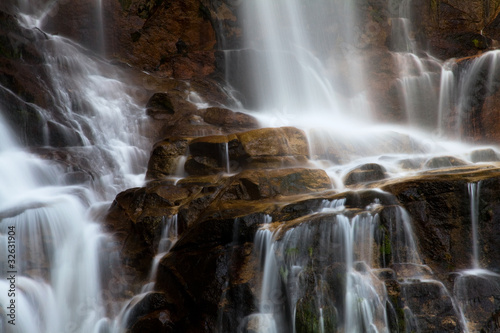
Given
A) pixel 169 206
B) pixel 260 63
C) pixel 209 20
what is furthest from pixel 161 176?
pixel 209 20

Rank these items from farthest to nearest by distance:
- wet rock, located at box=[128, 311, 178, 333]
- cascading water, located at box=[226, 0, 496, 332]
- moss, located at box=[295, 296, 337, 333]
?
wet rock, located at box=[128, 311, 178, 333] → cascading water, located at box=[226, 0, 496, 332] → moss, located at box=[295, 296, 337, 333]

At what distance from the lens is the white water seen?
268 inches

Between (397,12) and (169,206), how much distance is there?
49.9 feet

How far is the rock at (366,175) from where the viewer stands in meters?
8.77

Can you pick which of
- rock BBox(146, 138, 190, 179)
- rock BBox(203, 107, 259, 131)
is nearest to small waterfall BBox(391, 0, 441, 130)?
rock BBox(203, 107, 259, 131)

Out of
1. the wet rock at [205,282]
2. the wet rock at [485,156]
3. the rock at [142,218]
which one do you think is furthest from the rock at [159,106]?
the wet rock at [485,156]

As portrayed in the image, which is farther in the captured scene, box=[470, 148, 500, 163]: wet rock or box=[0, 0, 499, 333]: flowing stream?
box=[470, 148, 500, 163]: wet rock

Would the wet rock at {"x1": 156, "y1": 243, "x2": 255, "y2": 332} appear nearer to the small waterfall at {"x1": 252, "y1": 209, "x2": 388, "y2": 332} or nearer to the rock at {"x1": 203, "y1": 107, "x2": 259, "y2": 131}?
the small waterfall at {"x1": 252, "y1": 209, "x2": 388, "y2": 332}

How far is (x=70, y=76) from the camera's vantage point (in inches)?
532

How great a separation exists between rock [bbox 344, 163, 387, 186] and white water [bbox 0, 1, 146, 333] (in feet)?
17.9

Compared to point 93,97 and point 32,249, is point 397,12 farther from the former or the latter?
point 32,249

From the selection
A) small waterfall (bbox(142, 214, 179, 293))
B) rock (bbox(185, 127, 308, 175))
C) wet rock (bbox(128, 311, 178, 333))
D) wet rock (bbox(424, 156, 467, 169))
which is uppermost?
rock (bbox(185, 127, 308, 175))

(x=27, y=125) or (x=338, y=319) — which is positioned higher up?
(x=27, y=125)

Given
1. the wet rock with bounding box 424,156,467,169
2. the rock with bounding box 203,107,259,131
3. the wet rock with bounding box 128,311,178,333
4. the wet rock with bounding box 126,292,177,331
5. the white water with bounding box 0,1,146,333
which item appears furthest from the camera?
the rock with bounding box 203,107,259,131
